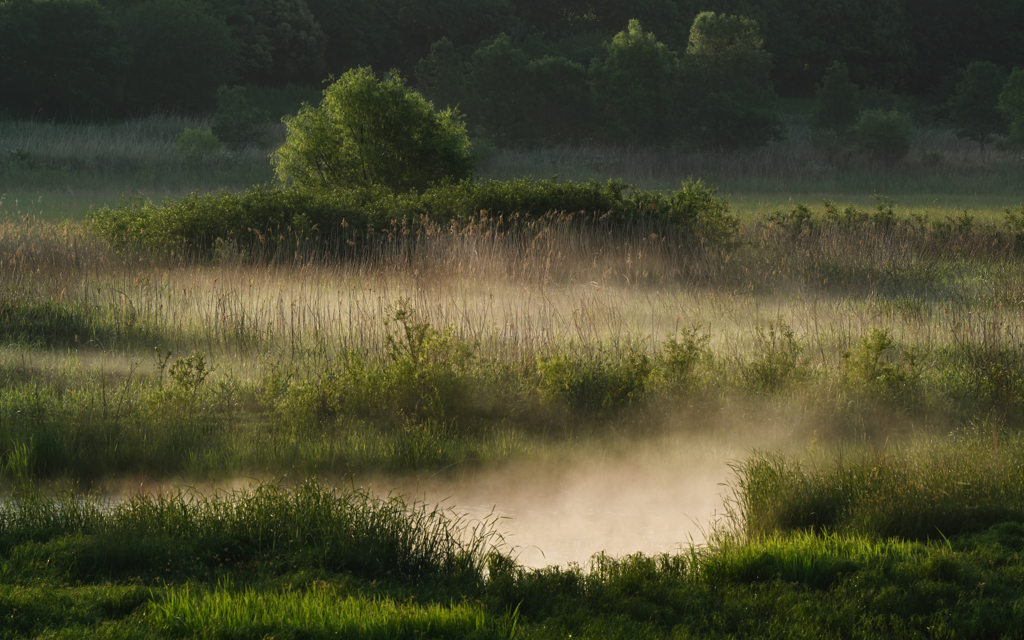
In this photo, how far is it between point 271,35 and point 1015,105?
37914 mm

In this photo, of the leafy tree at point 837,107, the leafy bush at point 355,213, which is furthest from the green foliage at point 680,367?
the leafy tree at point 837,107

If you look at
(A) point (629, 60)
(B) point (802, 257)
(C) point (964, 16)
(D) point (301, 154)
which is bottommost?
(B) point (802, 257)

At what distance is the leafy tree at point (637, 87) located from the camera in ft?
134

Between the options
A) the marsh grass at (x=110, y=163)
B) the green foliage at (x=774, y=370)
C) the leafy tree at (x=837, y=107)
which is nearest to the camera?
the green foliage at (x=774, y=370)

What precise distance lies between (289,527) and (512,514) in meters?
1.89

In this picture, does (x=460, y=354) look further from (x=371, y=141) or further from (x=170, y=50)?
(x=170, y=50)

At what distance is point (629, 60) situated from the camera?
4119 centimetres

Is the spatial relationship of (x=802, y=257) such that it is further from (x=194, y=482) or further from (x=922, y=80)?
(x=922, y=80)

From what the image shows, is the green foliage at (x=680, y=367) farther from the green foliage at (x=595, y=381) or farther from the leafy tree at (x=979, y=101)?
the leafy tree at (x=979, y=101)

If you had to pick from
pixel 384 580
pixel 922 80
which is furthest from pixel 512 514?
pixel 922 80

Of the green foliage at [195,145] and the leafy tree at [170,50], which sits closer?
the green foliage at [195,145]

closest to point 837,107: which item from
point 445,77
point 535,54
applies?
→ point 445,77

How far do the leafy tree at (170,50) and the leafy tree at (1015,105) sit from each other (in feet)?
121

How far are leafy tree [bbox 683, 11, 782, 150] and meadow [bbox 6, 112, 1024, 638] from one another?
24.1 metres
